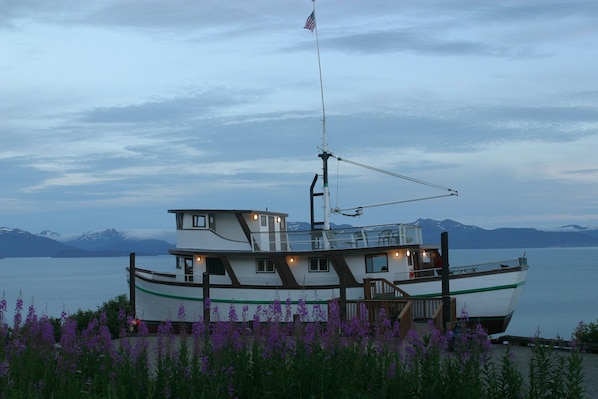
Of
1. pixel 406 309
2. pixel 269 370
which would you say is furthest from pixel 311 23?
pixel 269 370

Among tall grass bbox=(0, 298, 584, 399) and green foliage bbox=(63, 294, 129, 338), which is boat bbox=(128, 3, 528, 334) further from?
tall grass bbox=(0, 298, 584, 399)

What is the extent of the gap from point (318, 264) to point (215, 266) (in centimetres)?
438

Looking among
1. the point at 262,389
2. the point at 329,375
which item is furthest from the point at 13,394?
the point at 329,375

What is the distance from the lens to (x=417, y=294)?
29625 millimetres

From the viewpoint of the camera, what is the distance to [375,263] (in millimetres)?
30625

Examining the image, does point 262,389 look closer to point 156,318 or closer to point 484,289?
point 484,289

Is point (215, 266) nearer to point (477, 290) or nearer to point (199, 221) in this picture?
point (199, 221)

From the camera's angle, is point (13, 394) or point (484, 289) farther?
point (484, 289)

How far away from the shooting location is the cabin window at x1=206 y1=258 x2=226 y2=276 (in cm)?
3198

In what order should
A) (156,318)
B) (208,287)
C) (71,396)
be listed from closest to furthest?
(71,396)
(208,287)
(156,318)

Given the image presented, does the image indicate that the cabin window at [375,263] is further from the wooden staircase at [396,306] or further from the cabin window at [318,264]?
the cabin window at [318,264]

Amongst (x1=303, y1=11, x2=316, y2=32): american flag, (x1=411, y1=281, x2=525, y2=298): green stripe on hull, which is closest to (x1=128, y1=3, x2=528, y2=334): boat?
(x1=411, y1=281, x2=525, y2=298): green stripe on hull

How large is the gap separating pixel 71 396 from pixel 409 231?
2156 centimetres

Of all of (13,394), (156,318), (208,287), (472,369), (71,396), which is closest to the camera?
(13,394)
